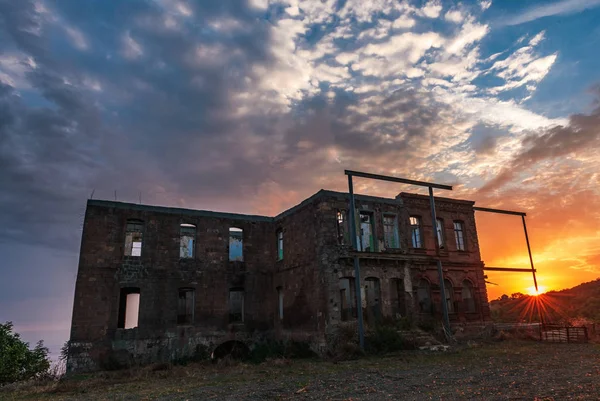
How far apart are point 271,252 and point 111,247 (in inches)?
313

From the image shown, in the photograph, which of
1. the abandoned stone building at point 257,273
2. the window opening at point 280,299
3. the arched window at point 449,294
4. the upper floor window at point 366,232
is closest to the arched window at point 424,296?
the abandoned stone building at point 257,273

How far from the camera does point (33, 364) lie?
18.4 metres

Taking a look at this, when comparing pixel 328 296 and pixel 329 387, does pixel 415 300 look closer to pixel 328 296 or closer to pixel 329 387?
pixel 328 296

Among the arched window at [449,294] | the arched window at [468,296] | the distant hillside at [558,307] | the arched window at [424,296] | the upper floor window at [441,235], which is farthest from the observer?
the distant hillside at [558,307]

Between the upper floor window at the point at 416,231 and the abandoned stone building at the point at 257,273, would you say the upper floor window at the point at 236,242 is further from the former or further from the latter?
the upper floor window at the point at 416,231

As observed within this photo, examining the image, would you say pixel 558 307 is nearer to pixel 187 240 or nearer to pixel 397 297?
pixel 397 297

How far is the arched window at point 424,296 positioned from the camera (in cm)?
2080

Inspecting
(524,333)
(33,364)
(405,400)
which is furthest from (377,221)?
(33,364)

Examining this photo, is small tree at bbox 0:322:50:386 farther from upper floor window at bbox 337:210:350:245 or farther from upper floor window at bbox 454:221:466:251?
upper floor window at bbox 454:221:466:251

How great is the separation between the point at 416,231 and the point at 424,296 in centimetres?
348

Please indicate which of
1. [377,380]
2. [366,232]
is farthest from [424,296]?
[377,380]

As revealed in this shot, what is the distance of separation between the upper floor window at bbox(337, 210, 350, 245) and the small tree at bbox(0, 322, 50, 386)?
45.5ft

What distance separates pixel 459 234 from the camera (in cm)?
2361

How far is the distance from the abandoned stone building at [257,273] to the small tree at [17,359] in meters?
3.29
